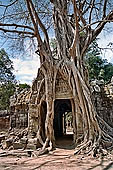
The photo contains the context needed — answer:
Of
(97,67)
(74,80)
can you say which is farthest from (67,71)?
(97,67)

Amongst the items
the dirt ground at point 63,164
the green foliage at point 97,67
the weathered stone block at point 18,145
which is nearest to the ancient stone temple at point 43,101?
the weathered stone block at point 18,145

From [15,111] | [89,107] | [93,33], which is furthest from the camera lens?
[15,111]

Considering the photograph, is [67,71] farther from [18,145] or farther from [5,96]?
[5,96]

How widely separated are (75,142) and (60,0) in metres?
4.54

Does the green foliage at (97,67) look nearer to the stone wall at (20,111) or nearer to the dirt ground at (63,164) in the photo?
the stone wall at (20,111)

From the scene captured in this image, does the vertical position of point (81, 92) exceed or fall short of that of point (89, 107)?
it exceeds it

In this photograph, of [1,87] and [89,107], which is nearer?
[89,107]

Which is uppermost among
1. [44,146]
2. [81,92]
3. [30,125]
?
[81,92]

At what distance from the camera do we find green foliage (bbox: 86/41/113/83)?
454 inches

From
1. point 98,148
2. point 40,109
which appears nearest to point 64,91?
point 40,109

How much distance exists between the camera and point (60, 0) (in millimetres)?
5926

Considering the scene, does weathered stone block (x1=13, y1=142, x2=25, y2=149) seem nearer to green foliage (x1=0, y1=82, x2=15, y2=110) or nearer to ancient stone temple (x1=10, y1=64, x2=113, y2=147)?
ancient stone temple (x1=10, y1=64, x2=113, y2=147)

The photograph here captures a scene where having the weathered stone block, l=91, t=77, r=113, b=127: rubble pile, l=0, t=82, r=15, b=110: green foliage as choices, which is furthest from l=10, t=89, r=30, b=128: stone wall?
l=0, t=82, r=15, b=110: green foliage

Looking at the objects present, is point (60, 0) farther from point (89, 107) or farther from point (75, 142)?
point (75, 142)
